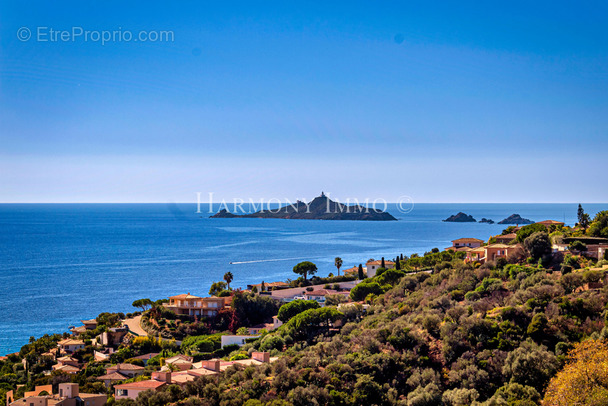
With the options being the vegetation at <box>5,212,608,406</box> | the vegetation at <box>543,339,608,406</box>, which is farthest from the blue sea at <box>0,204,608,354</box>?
the vegetation at <box>543,339,608,406</box>

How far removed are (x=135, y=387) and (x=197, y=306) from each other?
61.3 feet

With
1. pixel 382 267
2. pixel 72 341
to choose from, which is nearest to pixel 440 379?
pixel 72 341

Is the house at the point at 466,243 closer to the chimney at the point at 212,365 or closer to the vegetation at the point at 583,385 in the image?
the chimney at the point at 212,365

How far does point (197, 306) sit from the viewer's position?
40125 mm

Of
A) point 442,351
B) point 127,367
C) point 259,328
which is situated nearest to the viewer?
point 442,351

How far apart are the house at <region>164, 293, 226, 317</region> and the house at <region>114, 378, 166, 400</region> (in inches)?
689

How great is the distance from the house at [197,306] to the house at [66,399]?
18.1m

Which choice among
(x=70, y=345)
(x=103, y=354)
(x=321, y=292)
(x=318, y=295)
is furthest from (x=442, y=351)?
(x=70, y=345)

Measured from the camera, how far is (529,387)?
53.8ft

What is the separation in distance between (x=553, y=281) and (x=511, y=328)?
5.48 meters

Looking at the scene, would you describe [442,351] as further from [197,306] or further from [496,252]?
[197,306]

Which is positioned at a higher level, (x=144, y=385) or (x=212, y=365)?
(x=212, y=365)

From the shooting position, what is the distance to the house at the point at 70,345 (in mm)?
31969

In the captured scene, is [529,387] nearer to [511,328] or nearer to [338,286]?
[511,328]
